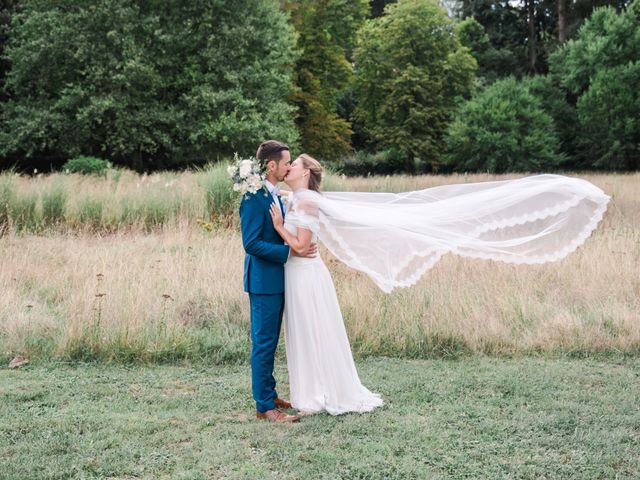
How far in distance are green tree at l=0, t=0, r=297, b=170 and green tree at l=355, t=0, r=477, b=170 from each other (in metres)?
9.69

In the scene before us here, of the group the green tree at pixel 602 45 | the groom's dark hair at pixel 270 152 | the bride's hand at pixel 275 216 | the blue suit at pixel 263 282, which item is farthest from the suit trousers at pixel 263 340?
the green tree at pixel 602 45

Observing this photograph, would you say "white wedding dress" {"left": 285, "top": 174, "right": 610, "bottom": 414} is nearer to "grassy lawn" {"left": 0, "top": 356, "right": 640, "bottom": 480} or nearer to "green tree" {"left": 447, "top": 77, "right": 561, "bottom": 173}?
"grassy lawn" {"left": 0, "top": 356, "right": 640, "bottom": 480}

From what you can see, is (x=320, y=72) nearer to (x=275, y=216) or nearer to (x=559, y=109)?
(x=559, y=109)

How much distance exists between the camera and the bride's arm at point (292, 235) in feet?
17.1

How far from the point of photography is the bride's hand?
5.23 metres

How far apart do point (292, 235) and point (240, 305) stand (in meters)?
3.26

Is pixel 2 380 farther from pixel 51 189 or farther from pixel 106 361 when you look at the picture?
pixel 51 189

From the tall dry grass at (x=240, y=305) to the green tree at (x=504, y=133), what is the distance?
27478 millimetres

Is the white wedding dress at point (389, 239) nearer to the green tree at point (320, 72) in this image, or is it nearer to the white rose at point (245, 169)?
the white rose at point (245, 169)

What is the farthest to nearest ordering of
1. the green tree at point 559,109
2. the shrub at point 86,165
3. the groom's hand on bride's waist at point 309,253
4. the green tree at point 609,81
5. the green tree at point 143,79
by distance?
the green tree at point 559,109, the green tree at point 609,81, the green tree at point 143,79, the shrub at point 86,165, the groom's hand on bride's waist at point 309,253

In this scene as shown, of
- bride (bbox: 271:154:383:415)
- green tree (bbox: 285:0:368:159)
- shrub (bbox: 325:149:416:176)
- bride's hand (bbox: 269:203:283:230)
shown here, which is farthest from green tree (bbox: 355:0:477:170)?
bride's hand (bbox: 269:203:283:230)

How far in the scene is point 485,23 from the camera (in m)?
47.4

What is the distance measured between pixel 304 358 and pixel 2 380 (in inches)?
111

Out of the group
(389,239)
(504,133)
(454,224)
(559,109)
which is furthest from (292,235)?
(559,109)
